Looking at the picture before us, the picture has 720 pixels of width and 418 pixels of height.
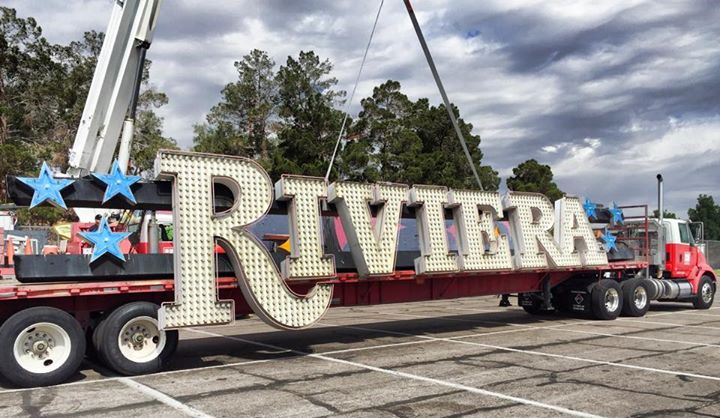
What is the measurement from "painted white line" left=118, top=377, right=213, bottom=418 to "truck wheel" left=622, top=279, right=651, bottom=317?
12850 mm

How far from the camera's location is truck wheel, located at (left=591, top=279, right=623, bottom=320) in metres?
16.2

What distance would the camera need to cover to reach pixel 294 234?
10.8 m

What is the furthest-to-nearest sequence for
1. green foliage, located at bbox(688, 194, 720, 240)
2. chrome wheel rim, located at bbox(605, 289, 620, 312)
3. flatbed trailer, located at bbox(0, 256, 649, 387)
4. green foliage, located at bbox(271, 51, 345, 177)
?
green foliage, located at bbox(688, 194, 720, 240) < green foliage, located at bbox(271, 51, 345, 177) < chrome wheel rim, located at bbox(605, 289, 620, 312) < flatbed trailer, located at bbox(0, 256, 649, 387)

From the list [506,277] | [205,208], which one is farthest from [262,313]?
[506,277]

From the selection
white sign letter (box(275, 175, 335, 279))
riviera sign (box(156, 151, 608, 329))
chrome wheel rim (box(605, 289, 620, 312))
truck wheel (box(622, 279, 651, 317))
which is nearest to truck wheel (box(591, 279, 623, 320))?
chrome wheel rim (box(605, 289, 620, 312))

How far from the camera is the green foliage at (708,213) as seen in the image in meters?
139

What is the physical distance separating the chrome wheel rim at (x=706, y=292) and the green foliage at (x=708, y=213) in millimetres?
133794

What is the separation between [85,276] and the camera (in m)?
9.19

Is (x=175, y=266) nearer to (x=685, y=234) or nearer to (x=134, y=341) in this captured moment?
(x=134, y=341)

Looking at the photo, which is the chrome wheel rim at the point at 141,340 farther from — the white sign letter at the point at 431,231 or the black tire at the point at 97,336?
the white sign letter at the point at 431,231

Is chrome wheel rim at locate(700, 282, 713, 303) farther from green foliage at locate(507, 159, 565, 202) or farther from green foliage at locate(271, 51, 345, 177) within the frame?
green foliage at locate(507, 159, 565, 202)

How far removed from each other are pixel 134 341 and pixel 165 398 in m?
1.88

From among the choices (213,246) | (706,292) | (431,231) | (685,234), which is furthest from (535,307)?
(213,246)

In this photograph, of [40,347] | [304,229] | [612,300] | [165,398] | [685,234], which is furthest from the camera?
[685,234]
